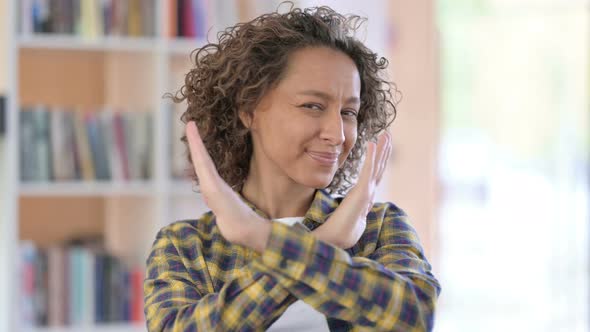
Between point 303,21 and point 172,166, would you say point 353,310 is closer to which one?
point 303,21

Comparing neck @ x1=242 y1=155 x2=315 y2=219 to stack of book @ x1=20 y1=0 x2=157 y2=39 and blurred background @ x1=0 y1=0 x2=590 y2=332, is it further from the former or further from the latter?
stack of book @ x1=20 y1=0 x2=157 y2=39

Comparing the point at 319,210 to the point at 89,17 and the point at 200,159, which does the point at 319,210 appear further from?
the point at 89,17

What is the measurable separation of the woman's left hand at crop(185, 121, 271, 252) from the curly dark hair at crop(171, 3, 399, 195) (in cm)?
14

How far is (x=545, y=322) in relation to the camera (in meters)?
5.55

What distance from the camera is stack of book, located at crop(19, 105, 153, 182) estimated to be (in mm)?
2855

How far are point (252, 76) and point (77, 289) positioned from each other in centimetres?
199

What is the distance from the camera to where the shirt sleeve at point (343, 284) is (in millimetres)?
1036

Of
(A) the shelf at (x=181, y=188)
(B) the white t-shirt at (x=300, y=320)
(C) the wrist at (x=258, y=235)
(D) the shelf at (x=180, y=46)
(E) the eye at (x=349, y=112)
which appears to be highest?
(D) the shelf at (x=180, y=46)

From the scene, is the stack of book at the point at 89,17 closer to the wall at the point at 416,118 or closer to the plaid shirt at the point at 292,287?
the wall at the point at 416,118

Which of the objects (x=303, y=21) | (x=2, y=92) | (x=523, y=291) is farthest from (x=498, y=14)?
(x=303, y=21)

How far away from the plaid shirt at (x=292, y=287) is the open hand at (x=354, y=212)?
0.11ft

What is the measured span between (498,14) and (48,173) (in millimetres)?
3774

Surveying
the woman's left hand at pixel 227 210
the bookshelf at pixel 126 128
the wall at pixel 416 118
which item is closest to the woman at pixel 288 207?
the woman's left hand at pixel 227 210

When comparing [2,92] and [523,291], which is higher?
[2,92]
